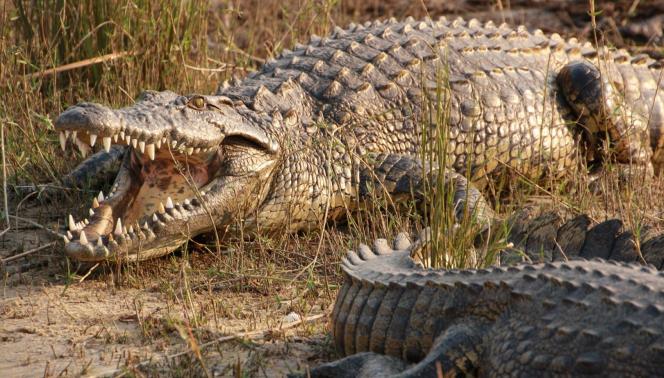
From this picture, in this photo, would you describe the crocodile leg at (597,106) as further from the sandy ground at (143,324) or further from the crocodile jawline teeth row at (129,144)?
the sandy ground at (143,324)

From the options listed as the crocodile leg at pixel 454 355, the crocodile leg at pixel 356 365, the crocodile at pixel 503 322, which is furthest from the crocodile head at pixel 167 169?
the crocodile leg at pixel 454 355

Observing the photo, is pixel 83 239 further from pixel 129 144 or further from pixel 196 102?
pixel 196 102

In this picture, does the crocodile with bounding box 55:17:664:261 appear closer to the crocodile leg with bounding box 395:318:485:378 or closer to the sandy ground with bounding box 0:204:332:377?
the sandy ground with bounding box 0:204:332:377

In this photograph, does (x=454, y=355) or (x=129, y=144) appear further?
(x=129, y=144)

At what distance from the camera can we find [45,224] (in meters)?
5.93

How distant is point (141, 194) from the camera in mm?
5500

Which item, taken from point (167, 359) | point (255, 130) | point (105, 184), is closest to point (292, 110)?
point (255, 130)

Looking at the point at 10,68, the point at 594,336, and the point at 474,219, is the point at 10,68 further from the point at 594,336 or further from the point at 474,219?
the point at 594,336

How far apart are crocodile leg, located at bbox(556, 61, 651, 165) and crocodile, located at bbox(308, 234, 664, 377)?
3.48 m

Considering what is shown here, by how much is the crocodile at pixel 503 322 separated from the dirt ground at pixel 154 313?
1.33ft

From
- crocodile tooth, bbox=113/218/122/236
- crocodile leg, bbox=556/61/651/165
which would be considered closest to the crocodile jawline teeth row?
crocodile tooth, bbox=113/218/122/236

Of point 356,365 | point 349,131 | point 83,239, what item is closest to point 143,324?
point 83,239

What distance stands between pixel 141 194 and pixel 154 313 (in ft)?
3.79

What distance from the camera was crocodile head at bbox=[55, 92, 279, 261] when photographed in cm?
507
